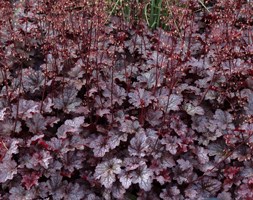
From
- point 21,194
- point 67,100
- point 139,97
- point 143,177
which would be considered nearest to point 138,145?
point 143,177

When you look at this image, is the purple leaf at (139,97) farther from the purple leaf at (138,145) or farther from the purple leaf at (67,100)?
the purple leaf at (67,100)

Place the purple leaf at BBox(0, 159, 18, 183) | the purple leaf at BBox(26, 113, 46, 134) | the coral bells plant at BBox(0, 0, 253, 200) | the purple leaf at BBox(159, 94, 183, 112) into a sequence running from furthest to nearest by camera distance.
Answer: the purple leaf at BBox(159, 94, 183, 112)
the purple leaf at BBox(26, 113, 46, 134)
the coral bells plant at BBox(0, 0, 253, 200)
the purple leaf at BBox(0, 159, 18, 183)

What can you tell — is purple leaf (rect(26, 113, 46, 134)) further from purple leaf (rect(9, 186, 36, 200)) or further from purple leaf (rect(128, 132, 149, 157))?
purple leaf (rect(128, 132, 149, 157))

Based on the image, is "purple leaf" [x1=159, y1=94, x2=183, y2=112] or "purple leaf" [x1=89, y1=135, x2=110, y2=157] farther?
"purple leaf" [x1=159, y1=94, x2=183, y2=112]

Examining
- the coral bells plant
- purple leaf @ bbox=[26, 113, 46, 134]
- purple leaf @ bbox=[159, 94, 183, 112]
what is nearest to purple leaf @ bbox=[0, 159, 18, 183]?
the coral bells plant

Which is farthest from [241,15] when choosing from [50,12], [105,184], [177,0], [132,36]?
[105,184]

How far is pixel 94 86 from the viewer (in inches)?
136

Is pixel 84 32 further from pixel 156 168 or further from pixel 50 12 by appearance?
pixel 156 168

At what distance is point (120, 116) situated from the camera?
3.29 meters

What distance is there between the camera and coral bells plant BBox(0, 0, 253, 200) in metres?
3.04

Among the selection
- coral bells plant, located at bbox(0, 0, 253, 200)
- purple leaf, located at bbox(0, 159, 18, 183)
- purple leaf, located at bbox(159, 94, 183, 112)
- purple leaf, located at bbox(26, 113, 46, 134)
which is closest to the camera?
purple leaf, located at bbox(0, 159, 18, 183)

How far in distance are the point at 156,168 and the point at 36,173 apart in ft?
2.61

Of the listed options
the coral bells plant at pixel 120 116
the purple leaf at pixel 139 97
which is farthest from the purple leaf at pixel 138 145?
the purple leaf at pixel 139 97

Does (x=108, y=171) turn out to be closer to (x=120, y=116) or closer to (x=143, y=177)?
(x=143, y=177)
